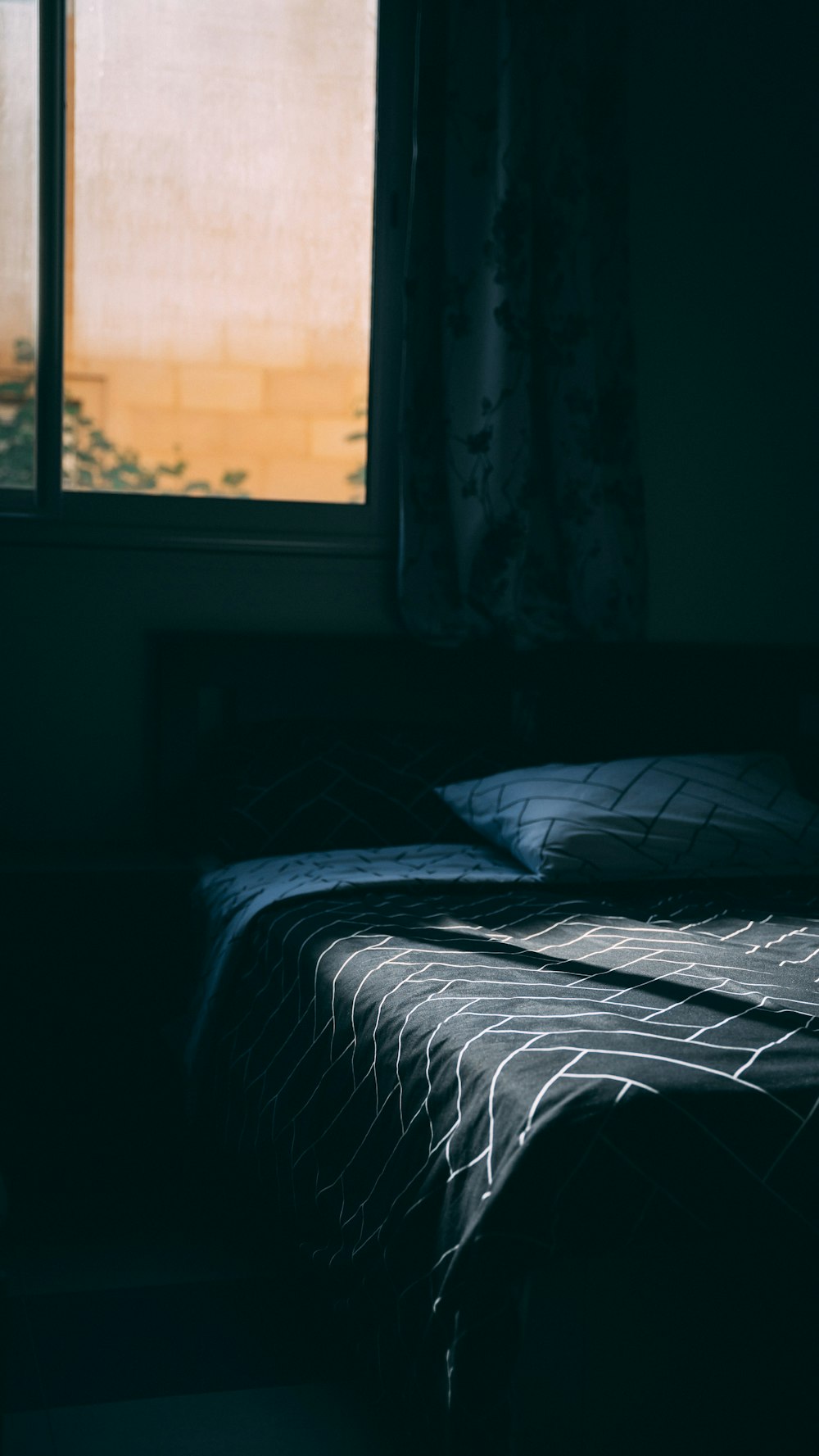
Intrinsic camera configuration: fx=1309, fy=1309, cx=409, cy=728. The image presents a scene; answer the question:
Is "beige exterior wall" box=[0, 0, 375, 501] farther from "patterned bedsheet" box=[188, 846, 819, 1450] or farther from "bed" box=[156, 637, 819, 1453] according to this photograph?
"bed" box=[156, 637, 819, 1453]

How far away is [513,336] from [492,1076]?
6.09 feet

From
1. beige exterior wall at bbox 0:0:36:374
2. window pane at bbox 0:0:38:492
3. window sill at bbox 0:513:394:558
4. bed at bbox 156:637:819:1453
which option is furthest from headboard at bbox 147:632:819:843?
bed at bbox 156:637:819:1453

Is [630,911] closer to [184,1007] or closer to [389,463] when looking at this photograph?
[184,1007]

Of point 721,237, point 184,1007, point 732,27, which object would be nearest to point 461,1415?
point 184,1007

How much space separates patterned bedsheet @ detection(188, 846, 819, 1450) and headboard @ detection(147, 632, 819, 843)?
0.60 meters

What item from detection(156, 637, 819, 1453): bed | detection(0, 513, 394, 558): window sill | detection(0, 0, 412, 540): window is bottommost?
detection(156, 637, 819, 1453): bed

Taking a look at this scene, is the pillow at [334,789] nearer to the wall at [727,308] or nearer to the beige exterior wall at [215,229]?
the beige exterior wall at [215,229]

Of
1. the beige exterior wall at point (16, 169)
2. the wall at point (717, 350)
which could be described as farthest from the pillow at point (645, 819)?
the beige exterior wall at point (16, 169)

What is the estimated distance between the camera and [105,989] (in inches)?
86.9

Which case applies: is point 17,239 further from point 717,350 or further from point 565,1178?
point 565,1178

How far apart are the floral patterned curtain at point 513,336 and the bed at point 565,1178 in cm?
120

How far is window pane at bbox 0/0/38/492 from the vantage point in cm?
254

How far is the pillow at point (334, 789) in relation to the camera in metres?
2.34

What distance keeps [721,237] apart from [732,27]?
464mm
